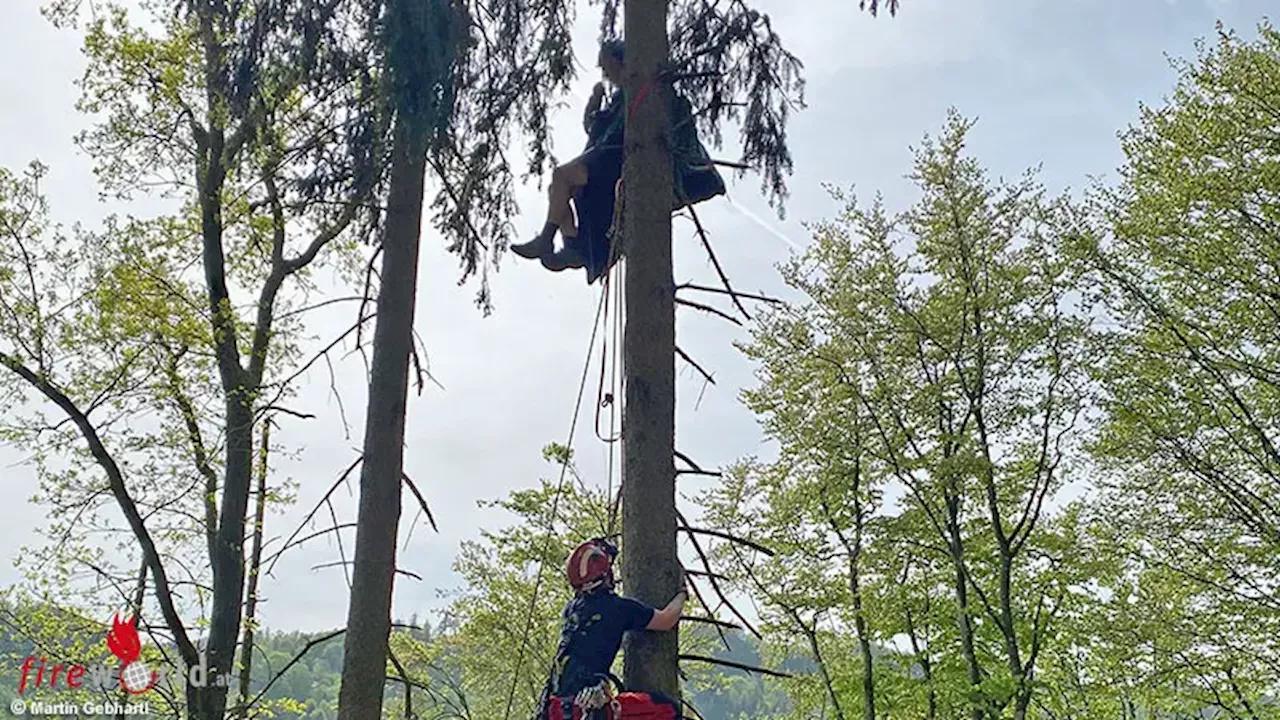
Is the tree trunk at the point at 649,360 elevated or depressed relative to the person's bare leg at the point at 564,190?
depressed

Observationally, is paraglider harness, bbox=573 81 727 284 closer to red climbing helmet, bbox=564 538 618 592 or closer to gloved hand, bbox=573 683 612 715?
red climbing helmet, bbox=564 538 618 592

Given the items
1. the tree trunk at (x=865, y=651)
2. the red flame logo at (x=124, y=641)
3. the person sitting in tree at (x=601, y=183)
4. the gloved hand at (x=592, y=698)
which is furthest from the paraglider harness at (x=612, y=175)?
the tree trunk at (x=865, y=651)

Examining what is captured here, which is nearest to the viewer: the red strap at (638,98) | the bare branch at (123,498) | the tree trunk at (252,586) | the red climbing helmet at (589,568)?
the red climbing helmet at (589,568)

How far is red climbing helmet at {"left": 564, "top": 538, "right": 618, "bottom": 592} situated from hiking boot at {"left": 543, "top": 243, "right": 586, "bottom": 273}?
1.43 m

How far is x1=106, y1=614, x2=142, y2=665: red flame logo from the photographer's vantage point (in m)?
10.1

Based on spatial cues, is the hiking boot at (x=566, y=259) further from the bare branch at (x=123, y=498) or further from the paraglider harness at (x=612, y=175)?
the bare branch at (x=123, y=498)

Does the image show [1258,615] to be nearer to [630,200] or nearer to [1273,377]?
[1273,377]

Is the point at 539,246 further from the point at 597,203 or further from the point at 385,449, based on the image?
the point at 385,449

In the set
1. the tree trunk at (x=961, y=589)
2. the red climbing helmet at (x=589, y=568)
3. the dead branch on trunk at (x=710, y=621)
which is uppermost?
the tree trunk at (x=961, y=589)

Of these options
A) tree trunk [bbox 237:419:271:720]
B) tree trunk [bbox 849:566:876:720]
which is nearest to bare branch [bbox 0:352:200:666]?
tree trunk [bbox 237:419:271:720]

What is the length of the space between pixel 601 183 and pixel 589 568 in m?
1.64

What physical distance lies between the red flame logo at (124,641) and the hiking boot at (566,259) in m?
7.92

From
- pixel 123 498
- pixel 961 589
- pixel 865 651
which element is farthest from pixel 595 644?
pixel 865 651

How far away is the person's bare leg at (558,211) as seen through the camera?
3.87m
